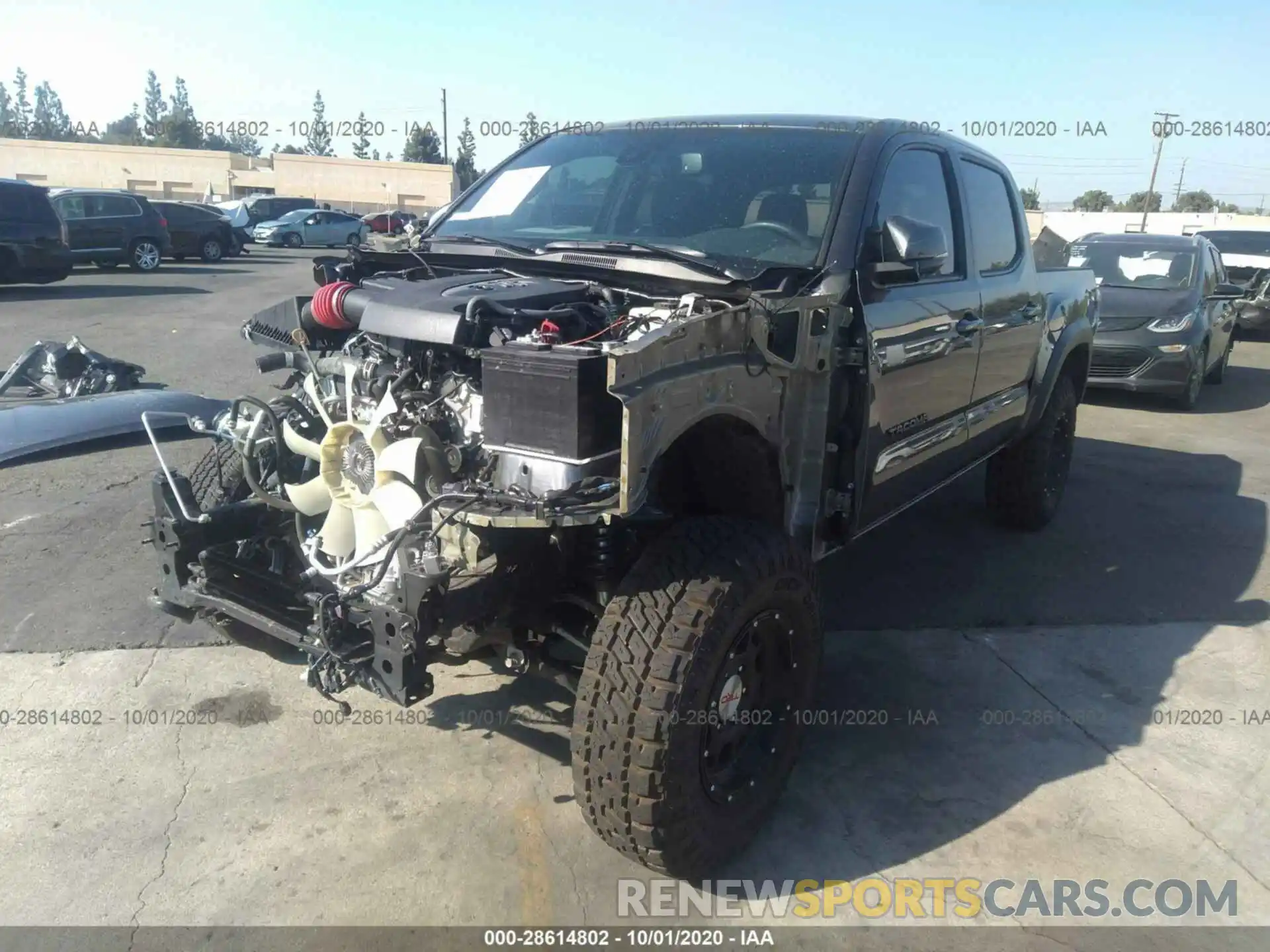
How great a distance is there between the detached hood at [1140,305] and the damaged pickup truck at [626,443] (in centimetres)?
676

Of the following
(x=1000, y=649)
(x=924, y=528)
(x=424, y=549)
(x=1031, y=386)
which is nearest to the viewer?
(x=424, y=549)

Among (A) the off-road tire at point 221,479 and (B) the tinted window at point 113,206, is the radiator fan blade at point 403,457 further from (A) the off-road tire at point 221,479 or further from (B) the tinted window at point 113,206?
(B) the tinted window at point 113,206

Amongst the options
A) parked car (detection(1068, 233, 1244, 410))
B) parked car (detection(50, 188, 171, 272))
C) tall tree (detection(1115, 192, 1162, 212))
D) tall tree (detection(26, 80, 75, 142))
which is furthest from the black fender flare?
tall tree (detection(26, 80, 75, 142))

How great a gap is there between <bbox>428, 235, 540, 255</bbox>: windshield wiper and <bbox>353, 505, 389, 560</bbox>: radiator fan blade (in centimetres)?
110

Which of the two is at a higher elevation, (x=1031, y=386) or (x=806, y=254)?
(x=806, y=254)

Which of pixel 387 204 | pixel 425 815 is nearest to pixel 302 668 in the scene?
pixel 425 815

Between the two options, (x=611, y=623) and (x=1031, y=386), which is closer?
(x=611, y=623)

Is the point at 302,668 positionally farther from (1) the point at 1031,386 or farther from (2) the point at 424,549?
(1) the point at 1031,386

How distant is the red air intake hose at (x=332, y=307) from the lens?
10.2 feet

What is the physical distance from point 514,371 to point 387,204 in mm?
54751

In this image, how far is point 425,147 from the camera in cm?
6675

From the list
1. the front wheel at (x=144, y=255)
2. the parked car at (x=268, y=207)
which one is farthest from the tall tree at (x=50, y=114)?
the front wheel at (x=144, y=255)

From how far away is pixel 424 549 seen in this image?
2770mm

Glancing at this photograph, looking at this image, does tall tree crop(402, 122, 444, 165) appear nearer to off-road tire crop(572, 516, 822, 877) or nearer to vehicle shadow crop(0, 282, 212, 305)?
vehicle shadow crop(0, 282, 212, 305)
